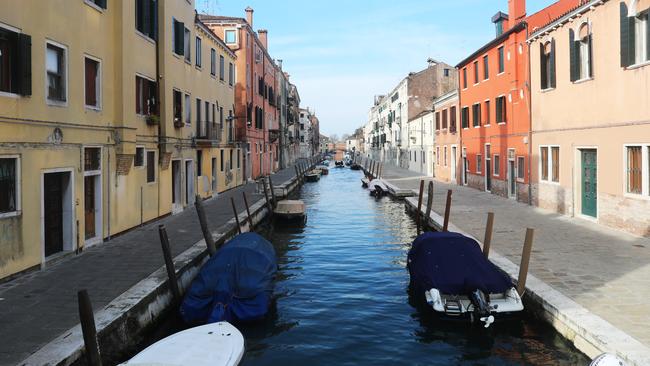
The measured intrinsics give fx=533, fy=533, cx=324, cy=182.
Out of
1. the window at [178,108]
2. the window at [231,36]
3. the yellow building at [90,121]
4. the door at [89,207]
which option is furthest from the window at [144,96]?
the window at [231,36]

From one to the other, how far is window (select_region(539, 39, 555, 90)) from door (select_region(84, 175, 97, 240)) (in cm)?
1615

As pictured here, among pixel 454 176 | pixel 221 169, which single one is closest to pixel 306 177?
pixel 454 176

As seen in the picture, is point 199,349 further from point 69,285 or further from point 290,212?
point 290,212

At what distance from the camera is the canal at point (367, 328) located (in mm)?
8305

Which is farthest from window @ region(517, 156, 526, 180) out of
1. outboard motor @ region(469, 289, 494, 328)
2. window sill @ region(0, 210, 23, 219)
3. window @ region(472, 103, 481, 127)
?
window sill @ region(0, 210, 23, 219)

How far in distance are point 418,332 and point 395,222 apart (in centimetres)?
1440

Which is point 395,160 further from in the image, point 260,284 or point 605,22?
point 260,284

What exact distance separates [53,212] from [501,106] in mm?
21546

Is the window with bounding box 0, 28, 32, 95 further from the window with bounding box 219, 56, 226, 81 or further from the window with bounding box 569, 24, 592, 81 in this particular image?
the window with bounding box 219, 56, 226, 81

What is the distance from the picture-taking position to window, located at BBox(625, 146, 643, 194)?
14.2 metres

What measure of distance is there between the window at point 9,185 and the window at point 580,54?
16.1 metres

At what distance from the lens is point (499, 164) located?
27.0 metres

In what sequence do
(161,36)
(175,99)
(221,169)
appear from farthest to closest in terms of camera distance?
(221,169), (175,99), (161,36)

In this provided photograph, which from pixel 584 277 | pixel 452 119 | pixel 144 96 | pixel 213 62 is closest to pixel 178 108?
pixel 144 96
